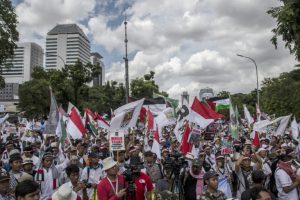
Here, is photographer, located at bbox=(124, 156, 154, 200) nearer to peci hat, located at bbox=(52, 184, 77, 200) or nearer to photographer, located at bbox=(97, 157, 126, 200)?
photographer, located at bbox=(97, 157, 126, 200)

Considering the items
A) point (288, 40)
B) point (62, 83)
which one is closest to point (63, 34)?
point (62, 83)

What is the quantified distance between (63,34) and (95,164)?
17718 cm

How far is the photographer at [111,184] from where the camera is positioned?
4.70m

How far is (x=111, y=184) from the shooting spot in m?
4.78

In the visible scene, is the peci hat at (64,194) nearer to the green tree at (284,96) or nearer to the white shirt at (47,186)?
the white shirt at (47,186)

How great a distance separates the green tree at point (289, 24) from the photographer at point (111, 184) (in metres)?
15.1

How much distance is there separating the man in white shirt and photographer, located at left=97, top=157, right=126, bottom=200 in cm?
272

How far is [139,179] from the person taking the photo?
4.94 metres

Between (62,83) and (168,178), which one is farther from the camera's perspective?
(62,83)

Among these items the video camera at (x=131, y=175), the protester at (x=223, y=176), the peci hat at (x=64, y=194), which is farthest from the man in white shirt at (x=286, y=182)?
the peci hat at (x=64, y=194)

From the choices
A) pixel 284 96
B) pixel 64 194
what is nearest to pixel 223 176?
pixel 64 194

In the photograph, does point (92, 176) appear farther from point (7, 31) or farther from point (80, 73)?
point (80, 73)

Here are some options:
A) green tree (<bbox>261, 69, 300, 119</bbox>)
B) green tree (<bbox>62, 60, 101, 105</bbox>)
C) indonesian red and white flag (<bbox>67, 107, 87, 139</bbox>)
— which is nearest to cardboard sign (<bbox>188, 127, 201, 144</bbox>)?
indonesian red and white flag (<bbox>67, 107, 87, 139</bbox>)

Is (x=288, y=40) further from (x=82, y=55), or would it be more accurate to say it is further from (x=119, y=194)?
(x=82, y=55)
